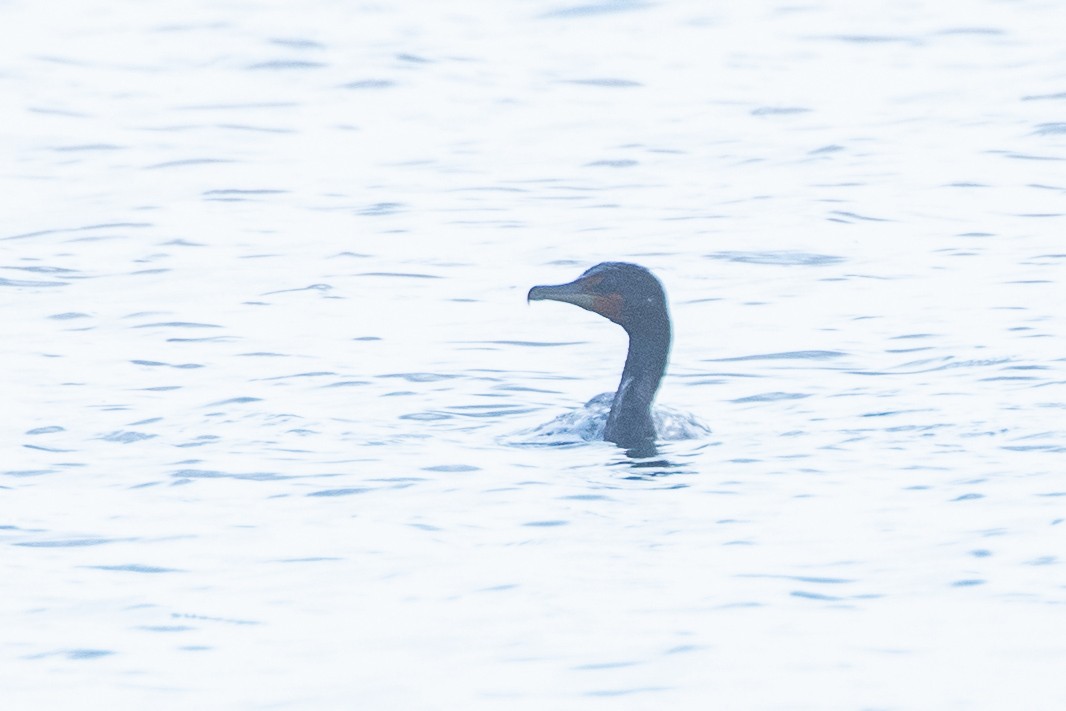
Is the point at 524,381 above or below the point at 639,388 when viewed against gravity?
below

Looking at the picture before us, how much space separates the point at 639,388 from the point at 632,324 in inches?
16.3

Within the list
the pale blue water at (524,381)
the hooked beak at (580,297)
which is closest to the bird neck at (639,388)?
the hooked beak at (580,297)

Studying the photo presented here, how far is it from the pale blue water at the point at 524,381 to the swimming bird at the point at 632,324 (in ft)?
1.08

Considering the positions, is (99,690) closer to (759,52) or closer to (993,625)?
(993,625)

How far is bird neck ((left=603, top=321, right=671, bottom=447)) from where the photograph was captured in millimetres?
11945

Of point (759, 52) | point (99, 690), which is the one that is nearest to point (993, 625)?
point (99, 690)

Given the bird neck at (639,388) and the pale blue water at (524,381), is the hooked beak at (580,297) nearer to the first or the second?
the bird neck at (639,388)

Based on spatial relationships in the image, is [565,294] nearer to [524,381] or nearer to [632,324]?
[632,324]

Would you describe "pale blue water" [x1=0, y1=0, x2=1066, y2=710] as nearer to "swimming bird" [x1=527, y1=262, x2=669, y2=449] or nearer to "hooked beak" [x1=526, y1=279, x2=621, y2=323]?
"swimming bird" [x1=527, y1=262, x2=669, y2=449]

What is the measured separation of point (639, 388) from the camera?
39.5 feet

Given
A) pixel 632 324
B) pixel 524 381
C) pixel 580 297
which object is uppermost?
pixel 580 297

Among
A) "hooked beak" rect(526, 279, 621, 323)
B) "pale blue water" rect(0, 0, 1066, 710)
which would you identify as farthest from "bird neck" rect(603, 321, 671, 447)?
"pale blue water" rect(0, 0, 1066, 710)

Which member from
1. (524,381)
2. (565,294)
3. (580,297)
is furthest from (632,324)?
(524,381)

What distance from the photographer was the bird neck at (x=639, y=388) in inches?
470
